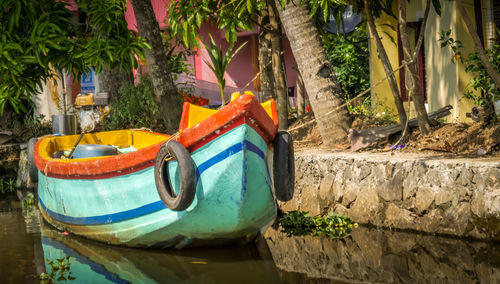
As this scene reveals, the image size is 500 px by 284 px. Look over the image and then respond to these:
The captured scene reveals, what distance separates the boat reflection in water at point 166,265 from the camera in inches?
214

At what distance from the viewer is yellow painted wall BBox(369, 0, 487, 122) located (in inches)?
404

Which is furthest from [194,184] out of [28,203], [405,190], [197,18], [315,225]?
[28,203]

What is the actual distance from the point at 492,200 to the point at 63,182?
442 cm

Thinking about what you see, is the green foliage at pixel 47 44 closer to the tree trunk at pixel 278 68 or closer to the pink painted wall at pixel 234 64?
the tree trunk at pixel 278 68

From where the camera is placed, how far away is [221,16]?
26.0 ft

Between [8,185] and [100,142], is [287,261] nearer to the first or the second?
[100,142]

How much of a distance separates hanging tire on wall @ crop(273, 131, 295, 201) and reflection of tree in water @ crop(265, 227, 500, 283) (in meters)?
0.58

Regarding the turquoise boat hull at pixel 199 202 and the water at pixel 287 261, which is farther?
the turquoise boat hull at pixel 199 202

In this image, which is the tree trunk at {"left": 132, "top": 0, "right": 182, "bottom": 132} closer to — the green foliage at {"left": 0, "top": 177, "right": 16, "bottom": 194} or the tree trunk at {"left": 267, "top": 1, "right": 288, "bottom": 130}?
the tree trunk at {"left": 267, "top": 1, "right": 288, "bottom": 130}

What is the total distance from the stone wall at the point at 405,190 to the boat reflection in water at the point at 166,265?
4.66 ft

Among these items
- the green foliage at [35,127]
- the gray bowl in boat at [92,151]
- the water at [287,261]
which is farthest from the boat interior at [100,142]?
the green foliage at [35,127]

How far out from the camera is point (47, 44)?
27.1 ft

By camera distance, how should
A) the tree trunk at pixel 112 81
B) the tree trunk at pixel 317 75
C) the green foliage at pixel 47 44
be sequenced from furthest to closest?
1. the tree trunk at pixel 112 81
2. the tree trunk at pixel 317 75
3. the green foliage at pixel 47 44

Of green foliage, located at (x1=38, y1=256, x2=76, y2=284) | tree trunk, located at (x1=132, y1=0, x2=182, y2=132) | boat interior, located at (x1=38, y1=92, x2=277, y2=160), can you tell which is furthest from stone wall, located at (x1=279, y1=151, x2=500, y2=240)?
tree trunk, located at (x1=132, y1=0, x2=182, y2=132)
